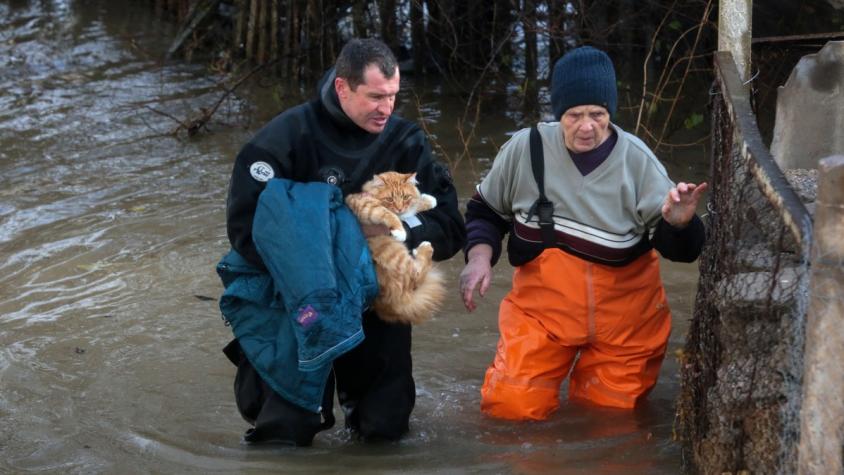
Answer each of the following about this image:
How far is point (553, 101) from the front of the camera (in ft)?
14.5

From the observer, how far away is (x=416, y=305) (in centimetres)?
419

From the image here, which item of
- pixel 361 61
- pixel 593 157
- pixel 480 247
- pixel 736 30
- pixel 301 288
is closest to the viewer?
pixel 301 288

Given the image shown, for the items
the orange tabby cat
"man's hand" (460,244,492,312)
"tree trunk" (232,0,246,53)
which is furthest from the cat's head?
"tree trunk" (232,0,246,53)

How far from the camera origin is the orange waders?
4.47 meters

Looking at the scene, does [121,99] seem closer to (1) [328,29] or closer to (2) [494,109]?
(1) [328,29]

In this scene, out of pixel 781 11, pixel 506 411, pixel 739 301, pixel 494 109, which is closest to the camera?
pixel 739 301

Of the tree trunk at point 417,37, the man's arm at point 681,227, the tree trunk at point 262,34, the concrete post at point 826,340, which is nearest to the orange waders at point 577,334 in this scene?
the man's arm at point 681,227

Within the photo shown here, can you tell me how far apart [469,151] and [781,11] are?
2.76 m

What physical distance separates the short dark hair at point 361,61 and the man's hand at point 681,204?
109 cm

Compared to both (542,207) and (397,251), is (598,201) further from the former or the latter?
(397,251)

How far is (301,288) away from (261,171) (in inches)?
18.3

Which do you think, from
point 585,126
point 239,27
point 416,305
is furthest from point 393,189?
point 239,27

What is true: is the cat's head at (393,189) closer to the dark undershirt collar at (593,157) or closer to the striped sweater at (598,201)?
the striped sweater at (598,201)

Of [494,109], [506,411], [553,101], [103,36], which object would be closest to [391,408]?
[506,411]
